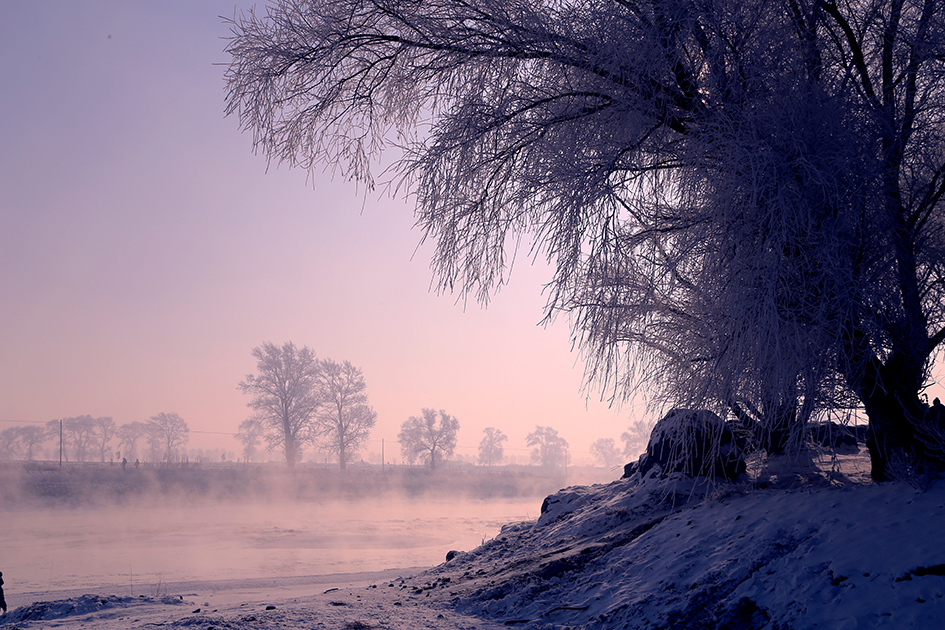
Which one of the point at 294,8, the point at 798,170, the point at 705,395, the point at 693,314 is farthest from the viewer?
the point at 294,8

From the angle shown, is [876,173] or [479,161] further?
[479,161]

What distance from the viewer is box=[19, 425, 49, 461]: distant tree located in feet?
295

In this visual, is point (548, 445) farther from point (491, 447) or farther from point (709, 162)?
point (709, 162)

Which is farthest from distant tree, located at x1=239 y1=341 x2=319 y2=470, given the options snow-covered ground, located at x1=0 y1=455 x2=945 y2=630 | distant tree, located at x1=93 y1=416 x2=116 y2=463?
distant tree, located at x1=93 y1=416 x2=116 y2=463

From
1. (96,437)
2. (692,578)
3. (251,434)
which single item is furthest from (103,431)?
(692,578)

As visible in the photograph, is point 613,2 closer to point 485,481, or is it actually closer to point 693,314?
point 693,314

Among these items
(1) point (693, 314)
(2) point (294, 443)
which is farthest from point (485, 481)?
(1) point (693, 314)

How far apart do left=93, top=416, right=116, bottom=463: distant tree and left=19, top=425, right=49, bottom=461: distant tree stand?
1072 cm

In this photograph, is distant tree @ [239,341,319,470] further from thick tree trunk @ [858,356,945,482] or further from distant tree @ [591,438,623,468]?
distant tree @ [591,438,623,468]

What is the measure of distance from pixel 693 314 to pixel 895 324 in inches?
67.4

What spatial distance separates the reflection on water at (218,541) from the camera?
496 inches

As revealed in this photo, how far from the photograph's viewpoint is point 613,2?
18.9 feet

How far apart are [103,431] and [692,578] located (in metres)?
99.9

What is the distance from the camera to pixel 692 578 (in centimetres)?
498
